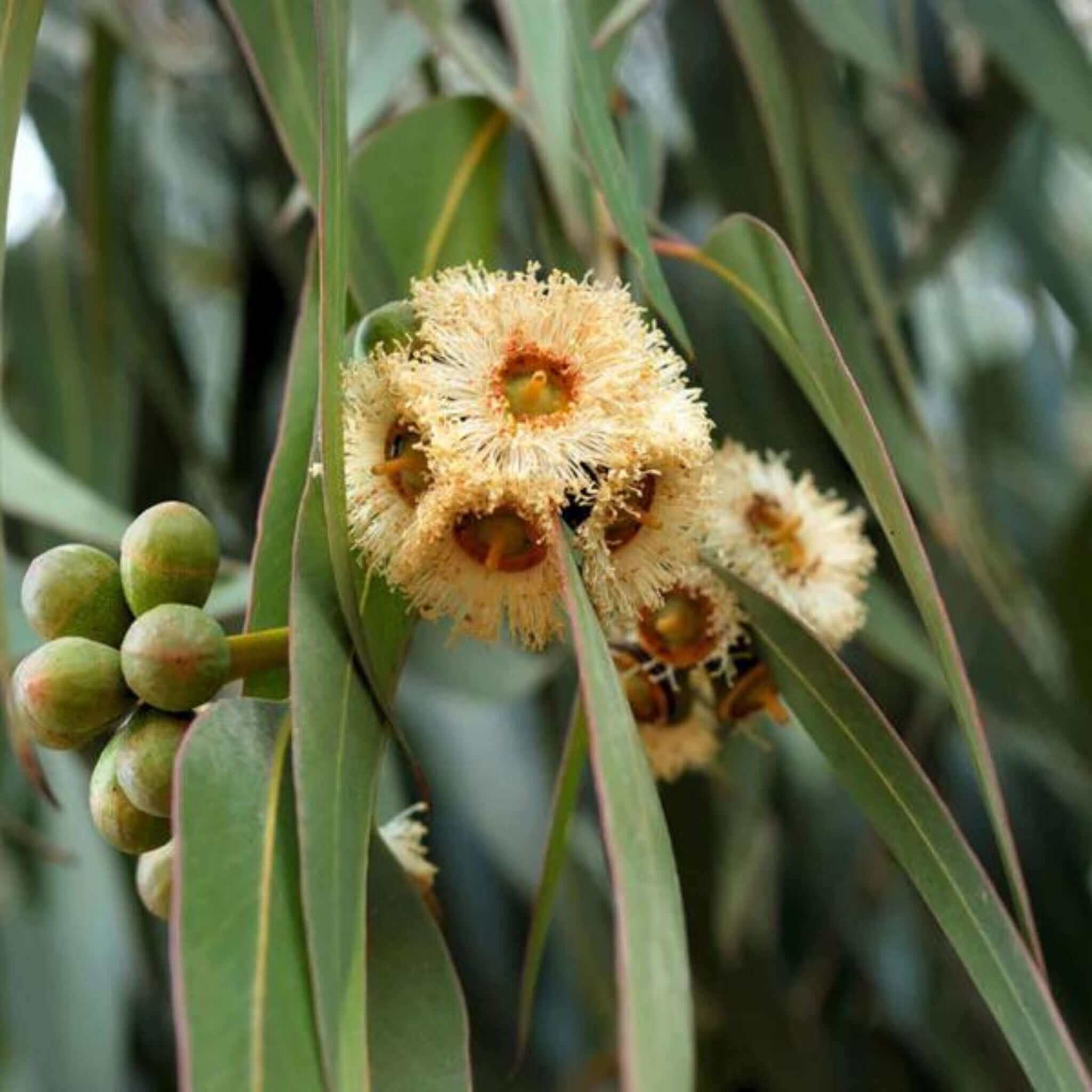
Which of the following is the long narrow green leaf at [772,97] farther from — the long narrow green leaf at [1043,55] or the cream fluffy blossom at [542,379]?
the cream fluffy blossom at [542,379]

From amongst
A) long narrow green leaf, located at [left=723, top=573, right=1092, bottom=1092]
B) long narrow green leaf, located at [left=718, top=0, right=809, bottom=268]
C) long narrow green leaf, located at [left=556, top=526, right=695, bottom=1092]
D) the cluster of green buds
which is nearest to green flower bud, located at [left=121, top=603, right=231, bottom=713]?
the cluster of green buds

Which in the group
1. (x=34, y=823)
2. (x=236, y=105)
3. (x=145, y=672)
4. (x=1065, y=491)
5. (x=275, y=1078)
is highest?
(x=236, y=105)

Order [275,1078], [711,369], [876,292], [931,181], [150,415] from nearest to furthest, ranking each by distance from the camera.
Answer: [275,1078] < [876,292] < [711,369] < [150,415] < [931,181]

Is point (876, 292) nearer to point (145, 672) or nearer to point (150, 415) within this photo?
point (145, 672)

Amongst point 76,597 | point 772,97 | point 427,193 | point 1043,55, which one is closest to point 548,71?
point 427,193

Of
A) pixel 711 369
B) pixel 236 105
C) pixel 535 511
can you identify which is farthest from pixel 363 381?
pixel 236 105

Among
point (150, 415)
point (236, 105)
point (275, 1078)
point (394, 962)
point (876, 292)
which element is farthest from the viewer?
point (236, 105)

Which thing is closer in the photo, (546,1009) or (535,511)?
(535,511)

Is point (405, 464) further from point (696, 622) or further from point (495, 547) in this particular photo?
point (696, 622)
